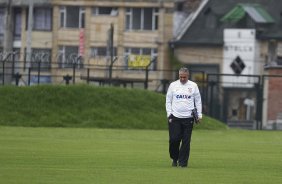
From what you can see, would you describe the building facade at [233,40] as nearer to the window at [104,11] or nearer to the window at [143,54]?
the window at [143,54]

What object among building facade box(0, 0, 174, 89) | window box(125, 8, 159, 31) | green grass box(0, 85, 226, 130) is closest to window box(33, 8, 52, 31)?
building facade box(0, 0, 174, 89)

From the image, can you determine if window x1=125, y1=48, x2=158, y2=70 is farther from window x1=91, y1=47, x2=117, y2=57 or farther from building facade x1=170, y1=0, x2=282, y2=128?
building facade x1=170, y1=0, x2=282, y2=128

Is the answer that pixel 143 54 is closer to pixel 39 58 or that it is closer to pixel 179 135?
pixel 39 58

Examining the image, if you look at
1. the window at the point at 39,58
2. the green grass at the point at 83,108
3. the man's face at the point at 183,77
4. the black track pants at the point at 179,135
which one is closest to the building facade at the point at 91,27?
the window at the point at 39,58

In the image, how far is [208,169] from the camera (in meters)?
26.9

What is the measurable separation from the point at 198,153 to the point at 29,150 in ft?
13.2

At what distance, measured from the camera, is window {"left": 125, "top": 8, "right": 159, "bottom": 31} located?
3861 inches

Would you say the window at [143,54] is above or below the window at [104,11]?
below

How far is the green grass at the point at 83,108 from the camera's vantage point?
5084 centimetres

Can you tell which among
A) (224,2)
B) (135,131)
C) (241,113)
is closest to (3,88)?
(135,131)

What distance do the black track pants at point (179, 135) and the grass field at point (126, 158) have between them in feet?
1.13

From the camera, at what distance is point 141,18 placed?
9838 cm

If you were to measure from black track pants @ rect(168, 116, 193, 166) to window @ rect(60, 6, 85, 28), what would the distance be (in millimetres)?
71223

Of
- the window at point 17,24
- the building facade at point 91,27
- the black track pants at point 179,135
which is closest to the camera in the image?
the black track pants at point 179,135
